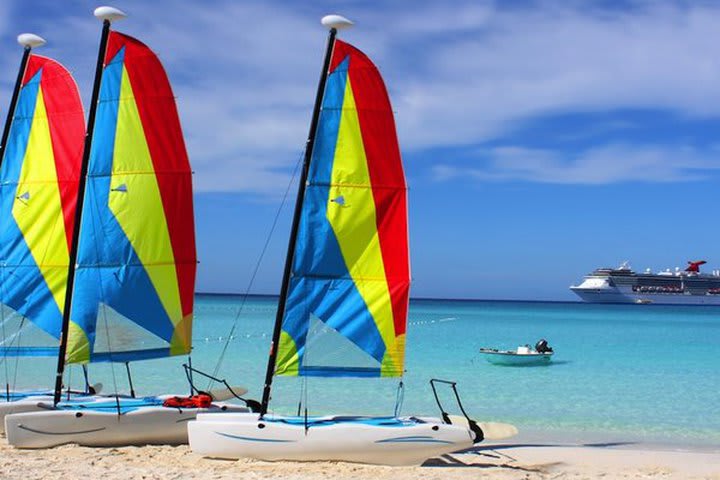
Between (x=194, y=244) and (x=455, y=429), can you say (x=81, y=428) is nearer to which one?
(x=194, y=244)

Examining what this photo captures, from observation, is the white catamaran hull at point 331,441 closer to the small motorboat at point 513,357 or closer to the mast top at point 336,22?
the mast top at point 336,22

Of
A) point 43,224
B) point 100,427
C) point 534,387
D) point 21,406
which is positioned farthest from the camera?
point 534,387

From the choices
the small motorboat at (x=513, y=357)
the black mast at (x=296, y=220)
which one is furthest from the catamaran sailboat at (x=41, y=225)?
the small motorboat at (x=513, y=357)

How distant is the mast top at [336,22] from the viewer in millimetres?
12695

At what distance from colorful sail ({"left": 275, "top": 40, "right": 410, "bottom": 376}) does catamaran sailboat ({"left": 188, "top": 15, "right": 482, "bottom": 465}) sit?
0.05 ft

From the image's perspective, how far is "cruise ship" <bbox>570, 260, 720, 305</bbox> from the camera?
144m

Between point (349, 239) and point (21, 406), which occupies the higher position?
point (349, 239)

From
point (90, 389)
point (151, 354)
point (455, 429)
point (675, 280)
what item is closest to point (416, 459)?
point (455, 429)

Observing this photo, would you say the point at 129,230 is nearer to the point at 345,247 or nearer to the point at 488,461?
the point at 345,247

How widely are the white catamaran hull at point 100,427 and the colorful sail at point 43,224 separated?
1901mm

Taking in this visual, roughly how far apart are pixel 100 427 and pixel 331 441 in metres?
3.90

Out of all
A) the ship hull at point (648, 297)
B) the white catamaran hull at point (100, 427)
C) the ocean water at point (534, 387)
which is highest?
the ship hull at point (648, 297)

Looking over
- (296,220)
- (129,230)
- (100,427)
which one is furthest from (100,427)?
(296,220)

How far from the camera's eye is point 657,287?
144m
